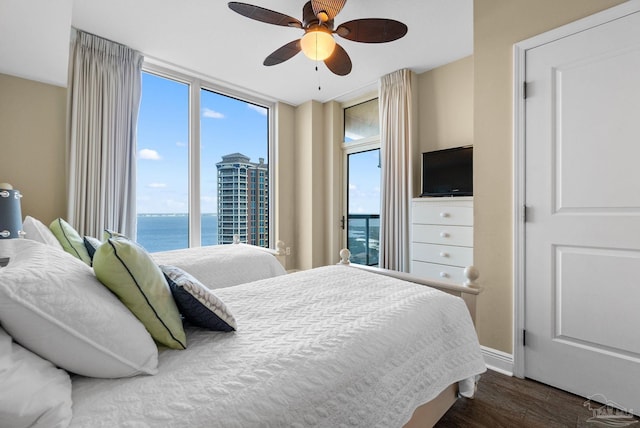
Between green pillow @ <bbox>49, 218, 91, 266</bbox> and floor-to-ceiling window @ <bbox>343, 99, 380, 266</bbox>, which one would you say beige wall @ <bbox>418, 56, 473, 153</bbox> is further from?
green pillow @ <bbox>49, 218, 91, 266</bbox>

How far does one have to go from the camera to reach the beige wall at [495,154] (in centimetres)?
197

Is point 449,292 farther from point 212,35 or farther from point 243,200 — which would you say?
point 243,200

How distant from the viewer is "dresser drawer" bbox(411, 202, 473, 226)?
2.70 metres

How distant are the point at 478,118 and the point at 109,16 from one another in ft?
10.0

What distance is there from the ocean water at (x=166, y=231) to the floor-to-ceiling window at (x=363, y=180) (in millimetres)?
1953

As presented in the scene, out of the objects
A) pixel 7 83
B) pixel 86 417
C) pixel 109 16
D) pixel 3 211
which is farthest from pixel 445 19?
pixel 7 83

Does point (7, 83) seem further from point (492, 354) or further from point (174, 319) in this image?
point (492, 354)

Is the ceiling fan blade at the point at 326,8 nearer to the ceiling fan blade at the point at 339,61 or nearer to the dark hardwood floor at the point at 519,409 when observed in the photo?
the ceiling fan blade at the point at 339,61

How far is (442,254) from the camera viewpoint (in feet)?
9.46

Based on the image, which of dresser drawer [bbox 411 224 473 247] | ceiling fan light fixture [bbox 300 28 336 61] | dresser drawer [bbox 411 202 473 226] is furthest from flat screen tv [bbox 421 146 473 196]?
ceiling fan light fixture [bbox 300 28 336 61]

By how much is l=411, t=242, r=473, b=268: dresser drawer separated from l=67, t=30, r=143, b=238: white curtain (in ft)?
9.48

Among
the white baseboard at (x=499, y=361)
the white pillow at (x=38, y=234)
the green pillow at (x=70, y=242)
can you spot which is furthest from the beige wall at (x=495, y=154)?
the white pillow at (x=38, y=234)

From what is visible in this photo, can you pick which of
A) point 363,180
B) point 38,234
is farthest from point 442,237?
point 38,234

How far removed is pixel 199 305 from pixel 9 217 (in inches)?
58.9
